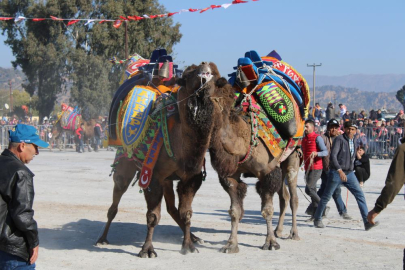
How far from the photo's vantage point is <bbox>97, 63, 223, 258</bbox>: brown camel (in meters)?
7.40

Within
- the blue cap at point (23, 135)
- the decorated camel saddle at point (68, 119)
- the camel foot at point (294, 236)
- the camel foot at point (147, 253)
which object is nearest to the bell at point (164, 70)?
the camel foot at point (147, 253)

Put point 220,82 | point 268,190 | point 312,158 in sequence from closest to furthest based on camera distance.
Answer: point 220,82, point 268,190, point 312,158

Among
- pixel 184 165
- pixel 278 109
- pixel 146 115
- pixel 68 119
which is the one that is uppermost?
pixel 278 109

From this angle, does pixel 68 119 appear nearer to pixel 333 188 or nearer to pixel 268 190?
pixel 333 188

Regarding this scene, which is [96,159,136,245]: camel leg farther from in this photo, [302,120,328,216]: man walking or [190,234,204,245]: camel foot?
[302,120,328,216]: man walking

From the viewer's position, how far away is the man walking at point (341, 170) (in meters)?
10.5

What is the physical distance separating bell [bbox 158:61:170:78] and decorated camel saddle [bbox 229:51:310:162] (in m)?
0.96

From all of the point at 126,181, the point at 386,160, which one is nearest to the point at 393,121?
the point at 386,160

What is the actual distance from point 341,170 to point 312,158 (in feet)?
3.10

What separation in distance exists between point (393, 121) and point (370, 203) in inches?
613

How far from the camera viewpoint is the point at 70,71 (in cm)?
4628

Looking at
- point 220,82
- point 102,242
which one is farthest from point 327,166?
point 102,242

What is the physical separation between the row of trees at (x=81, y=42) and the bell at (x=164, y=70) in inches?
1252

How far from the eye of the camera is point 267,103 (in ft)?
30.1
